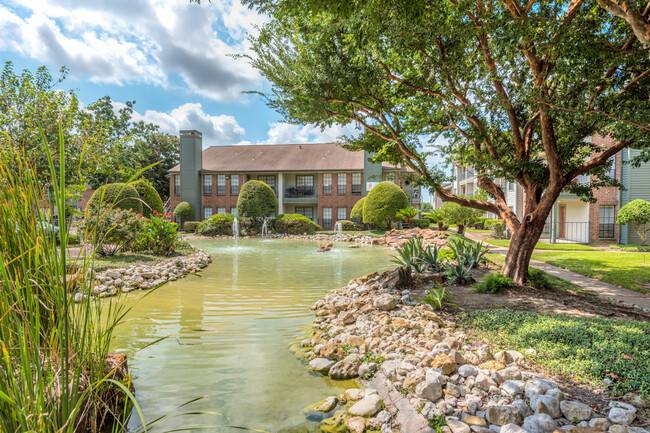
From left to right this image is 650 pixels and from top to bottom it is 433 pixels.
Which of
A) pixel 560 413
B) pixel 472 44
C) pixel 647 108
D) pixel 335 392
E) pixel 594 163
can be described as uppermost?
pixel 472 44

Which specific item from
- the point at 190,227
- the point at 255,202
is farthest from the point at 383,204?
the point at 190,227

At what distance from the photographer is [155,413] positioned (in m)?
2.83

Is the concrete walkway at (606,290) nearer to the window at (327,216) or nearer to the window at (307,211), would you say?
the window at (327,216)

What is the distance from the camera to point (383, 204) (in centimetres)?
2288

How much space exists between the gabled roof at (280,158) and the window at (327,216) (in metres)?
3.41

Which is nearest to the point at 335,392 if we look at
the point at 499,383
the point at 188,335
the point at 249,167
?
the point at 499,383

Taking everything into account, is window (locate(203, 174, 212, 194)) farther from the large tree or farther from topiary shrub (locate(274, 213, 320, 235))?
the large tree

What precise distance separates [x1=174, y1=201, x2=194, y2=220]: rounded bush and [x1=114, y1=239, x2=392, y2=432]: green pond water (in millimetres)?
21318

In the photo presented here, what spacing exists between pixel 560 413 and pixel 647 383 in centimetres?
83

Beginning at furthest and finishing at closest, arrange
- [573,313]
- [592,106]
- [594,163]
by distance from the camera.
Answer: [594,163] → [592,106] → [573,313]

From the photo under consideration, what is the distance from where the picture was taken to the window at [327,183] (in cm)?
2906

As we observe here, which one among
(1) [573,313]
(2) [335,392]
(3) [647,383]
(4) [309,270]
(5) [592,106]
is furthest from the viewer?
(4) [309,270]

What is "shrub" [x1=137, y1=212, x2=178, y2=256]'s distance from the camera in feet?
36.9

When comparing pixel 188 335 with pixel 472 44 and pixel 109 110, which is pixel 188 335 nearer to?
pixel 472 44
